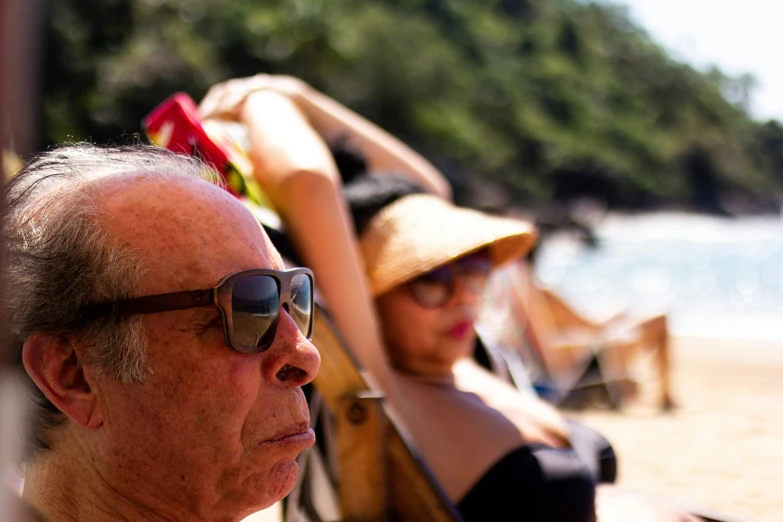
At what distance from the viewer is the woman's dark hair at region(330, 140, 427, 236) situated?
2264mm

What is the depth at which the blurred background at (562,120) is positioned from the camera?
6.46 meters

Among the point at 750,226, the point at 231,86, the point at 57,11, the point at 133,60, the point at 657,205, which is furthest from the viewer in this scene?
Answer: the point at 750,226

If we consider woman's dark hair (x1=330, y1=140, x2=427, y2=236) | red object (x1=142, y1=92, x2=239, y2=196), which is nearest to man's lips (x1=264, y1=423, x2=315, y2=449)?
red object (x1=142, y1=92, x2=239, y2=196)

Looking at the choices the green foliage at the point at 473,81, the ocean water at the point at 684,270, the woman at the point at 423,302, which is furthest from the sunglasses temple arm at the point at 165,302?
the ocean water at the point at 684,270

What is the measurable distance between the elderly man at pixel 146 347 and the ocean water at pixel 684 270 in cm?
1631

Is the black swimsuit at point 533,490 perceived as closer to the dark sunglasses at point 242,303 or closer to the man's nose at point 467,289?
the man's nose at point 467,289

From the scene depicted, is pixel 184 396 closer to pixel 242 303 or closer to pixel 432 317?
pixel 242 303

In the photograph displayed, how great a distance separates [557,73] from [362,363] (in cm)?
5752

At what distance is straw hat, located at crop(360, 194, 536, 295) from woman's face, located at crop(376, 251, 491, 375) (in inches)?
1.9

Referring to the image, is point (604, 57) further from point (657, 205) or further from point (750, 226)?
point (750, 226)

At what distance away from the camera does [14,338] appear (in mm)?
1141

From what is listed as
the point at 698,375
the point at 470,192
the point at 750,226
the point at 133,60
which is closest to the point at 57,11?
the point at 133,60

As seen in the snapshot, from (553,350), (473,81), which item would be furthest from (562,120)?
(553,350)

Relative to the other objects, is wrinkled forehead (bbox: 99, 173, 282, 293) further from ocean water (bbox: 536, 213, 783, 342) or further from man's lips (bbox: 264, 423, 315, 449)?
ocean water (bbox: 536, 213, 783, 342)
